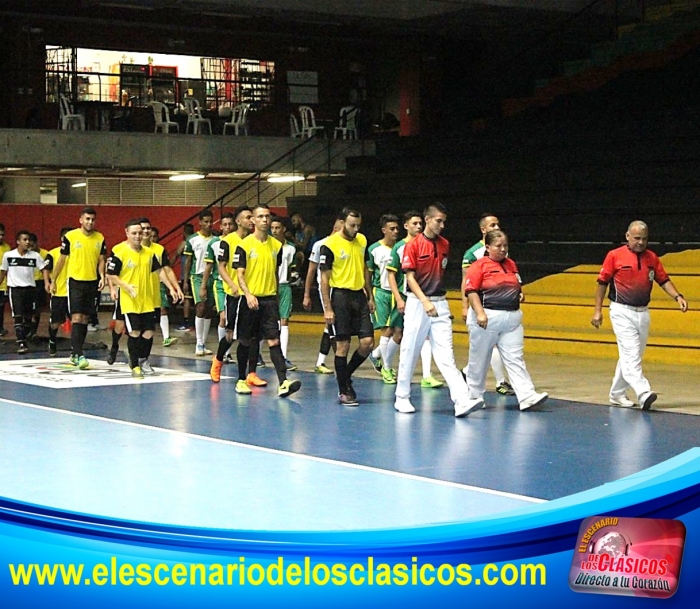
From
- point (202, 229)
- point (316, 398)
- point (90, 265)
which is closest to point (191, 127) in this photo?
point (202, 229)

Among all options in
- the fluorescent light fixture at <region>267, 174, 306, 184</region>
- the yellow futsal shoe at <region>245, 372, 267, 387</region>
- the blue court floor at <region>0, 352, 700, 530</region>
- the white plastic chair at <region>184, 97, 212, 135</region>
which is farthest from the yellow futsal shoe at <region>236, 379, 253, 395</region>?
the white plastic chair at <region>184, 97, 212, 135</region>

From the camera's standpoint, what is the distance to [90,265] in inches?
615

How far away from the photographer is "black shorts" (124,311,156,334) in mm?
14180

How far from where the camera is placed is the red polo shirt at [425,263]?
11281 mm

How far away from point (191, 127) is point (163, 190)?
2.27 m

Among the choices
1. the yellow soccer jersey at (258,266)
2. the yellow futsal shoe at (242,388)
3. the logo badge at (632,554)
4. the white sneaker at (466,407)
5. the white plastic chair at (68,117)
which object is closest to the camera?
the logo badge at (632,554)

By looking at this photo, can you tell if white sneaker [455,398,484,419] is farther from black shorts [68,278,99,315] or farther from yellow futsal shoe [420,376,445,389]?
black shorts [68,278,99,315]

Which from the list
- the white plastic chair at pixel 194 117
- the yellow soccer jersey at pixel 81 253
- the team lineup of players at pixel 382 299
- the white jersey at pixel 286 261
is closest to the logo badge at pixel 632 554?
the team lineup of players at pixel 382 299

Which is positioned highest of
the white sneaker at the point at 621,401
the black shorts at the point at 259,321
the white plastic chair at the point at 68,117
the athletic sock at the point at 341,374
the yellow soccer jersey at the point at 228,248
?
the white plastic chair at the point at 68,117

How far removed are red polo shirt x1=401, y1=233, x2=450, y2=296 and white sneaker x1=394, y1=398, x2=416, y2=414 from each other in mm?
1090

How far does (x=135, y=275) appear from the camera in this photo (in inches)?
559

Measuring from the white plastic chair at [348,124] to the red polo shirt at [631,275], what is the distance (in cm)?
1758

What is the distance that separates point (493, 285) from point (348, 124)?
61.0ft

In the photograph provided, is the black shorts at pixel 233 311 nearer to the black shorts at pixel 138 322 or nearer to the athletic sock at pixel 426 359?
the black shorts at pixel 138 322
